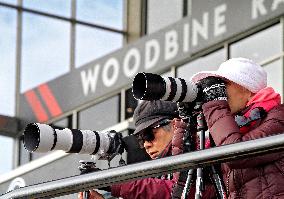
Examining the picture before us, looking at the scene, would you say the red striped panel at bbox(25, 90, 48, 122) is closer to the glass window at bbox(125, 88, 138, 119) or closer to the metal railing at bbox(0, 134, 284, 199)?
the glass window at bbox(125, 88, 138, 119)

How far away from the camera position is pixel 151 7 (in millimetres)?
16734

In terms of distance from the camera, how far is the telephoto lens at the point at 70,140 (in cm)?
541

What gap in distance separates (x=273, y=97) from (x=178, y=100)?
388 mm

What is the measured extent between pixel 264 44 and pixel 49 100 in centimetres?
439

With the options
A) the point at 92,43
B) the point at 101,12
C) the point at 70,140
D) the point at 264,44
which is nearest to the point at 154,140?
the point at 70,140

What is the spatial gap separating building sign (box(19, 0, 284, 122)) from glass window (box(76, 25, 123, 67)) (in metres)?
2.40

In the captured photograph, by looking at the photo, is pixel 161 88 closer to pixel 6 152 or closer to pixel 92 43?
pixel 6 152

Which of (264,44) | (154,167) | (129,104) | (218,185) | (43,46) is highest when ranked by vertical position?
(43,46)

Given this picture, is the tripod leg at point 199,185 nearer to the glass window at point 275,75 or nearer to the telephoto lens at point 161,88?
the telephoto lens at point 161,88

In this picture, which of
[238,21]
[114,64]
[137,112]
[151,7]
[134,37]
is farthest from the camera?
[134,37]

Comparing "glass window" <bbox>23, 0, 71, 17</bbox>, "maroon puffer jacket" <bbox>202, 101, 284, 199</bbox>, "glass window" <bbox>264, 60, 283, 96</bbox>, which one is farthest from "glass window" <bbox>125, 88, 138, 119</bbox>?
"maroon puffer jacket" <bbox>202, 101, 284, 199</bbox>

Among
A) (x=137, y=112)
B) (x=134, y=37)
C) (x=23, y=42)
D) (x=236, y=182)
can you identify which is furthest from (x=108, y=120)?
(x=236, y=182)

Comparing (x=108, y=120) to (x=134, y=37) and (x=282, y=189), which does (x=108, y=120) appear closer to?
(x=134, y=37)

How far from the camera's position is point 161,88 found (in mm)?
5109
